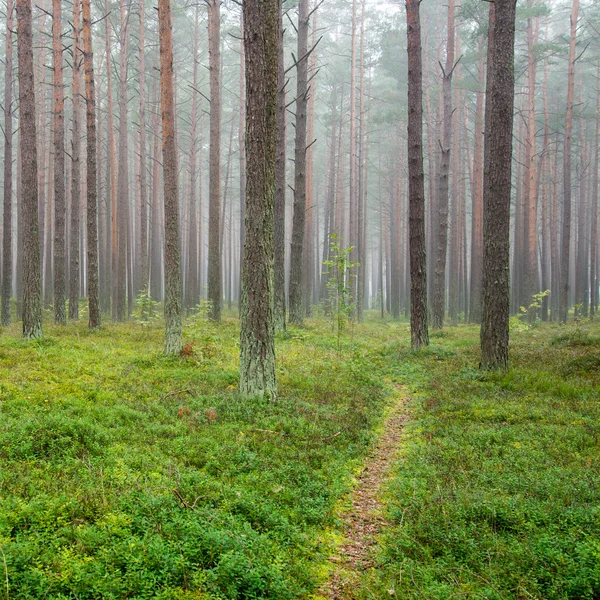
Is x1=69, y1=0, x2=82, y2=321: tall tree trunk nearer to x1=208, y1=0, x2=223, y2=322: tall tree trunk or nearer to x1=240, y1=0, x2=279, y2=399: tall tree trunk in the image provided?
x1=208, y1=0, x2=223, y2=322: tall tree trunk

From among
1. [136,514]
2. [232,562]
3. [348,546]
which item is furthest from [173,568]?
[348,546]

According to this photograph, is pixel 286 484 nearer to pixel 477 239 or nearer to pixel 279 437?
pixel 279 437

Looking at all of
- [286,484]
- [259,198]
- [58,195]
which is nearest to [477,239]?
[58,195]

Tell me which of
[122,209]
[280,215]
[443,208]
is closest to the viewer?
[280,215]

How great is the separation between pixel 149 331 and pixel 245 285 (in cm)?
932

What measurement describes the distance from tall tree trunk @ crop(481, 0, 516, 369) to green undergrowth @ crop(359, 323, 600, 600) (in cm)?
110

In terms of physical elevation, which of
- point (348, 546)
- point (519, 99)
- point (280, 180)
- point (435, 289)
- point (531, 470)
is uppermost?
point (519, 99)

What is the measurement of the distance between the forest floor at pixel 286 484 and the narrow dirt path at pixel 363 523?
0.04 metres

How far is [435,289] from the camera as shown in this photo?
21016 millimetres

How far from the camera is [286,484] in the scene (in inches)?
221

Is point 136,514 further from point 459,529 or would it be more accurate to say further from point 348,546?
point 459,529

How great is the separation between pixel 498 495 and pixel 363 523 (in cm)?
135

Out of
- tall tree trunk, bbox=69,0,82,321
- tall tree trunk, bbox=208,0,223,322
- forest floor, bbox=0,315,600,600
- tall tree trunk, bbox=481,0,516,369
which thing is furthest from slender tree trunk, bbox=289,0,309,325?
tall tree trunk, bbox=481,0,516,369

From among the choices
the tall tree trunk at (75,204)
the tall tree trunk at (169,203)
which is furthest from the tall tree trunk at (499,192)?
the tall tree trunk at (75,204)
